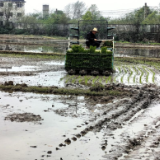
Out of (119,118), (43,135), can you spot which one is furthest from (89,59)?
(43,135)

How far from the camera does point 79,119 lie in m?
7.82

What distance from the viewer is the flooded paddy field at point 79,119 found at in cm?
590

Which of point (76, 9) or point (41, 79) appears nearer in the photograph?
point (41, 79)

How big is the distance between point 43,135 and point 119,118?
2.05m

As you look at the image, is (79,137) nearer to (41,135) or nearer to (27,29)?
(41,135)

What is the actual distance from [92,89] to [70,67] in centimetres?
436

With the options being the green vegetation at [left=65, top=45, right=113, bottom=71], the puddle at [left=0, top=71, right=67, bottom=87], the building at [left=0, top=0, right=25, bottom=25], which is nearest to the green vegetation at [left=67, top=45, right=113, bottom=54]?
the green vegetation at [left=65, top=45, right=113, bottom=71]

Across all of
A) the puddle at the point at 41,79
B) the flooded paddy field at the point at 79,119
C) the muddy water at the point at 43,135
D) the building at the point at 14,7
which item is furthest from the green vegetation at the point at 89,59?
the building at the point at 14,7

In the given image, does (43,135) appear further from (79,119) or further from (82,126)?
(79,119)

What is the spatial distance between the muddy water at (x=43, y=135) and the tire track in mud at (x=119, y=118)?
0.54ft

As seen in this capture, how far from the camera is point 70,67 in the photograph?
1527cm

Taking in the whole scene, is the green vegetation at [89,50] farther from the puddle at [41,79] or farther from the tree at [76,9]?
the tree at [76,9]

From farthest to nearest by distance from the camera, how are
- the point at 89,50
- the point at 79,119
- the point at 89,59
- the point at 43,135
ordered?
the point at 89,50 < the point at 89,59 < the point at 79,119 < the point at 43,135

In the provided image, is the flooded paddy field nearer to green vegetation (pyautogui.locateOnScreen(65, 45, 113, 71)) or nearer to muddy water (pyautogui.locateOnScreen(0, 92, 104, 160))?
muddy water (pyautogui.locateOnScreen(0, 92, 104, 160))
